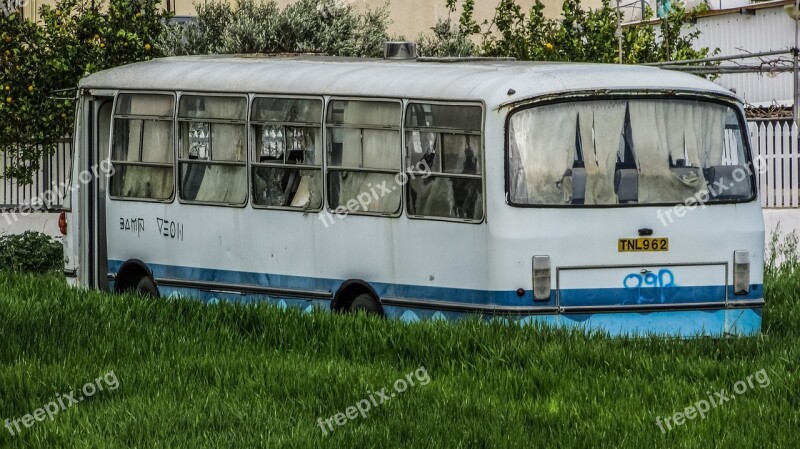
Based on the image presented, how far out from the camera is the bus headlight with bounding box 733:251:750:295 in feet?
43.5

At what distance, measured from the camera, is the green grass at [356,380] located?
362 inches

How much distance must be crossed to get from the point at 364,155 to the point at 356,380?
3875 millimetres

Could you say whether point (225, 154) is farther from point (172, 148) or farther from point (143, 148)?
point (143, 148)

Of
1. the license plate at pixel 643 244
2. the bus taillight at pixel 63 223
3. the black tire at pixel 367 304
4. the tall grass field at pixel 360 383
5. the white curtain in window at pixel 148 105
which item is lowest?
the tall grass field at pixel 360 383

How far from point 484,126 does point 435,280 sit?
1361 mm

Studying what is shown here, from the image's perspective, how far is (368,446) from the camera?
8938 mm

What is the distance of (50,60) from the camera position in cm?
2620

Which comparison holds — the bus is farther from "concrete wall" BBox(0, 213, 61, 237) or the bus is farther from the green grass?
"concrete wall" BBox(0, 213, 61, 237)

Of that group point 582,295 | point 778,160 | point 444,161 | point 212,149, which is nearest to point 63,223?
point 212,149

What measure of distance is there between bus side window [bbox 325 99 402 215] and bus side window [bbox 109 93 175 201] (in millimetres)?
2477

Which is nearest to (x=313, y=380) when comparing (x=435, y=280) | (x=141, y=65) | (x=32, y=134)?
(x=435, y=280)

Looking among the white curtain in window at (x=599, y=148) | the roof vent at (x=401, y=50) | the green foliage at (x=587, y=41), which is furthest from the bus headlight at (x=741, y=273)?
the green foliage at (x=587, y=41)

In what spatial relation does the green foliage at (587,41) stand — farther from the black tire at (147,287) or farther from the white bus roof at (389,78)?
the black tire at (147,287)

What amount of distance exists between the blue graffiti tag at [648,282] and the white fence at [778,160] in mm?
11299
